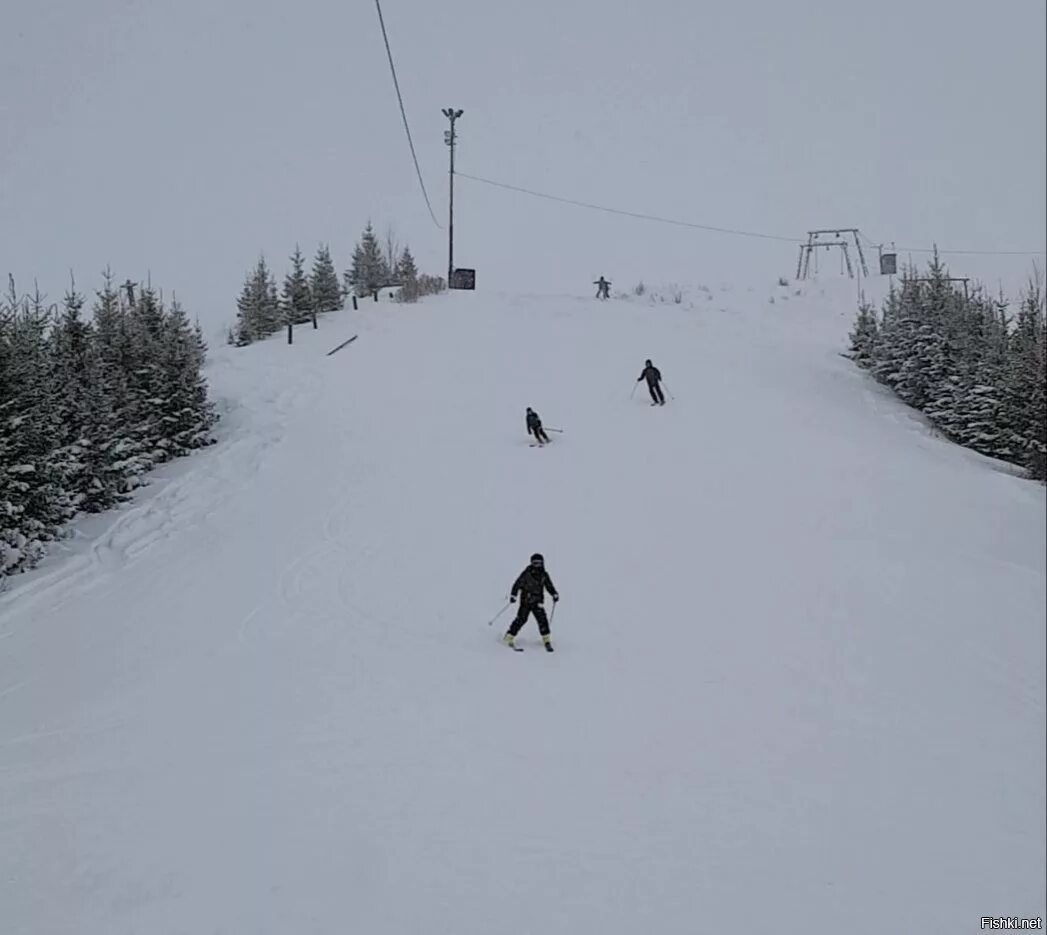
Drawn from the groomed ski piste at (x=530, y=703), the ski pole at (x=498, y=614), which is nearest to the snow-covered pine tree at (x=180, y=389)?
the groomed ski piste at (x=530, y=703)

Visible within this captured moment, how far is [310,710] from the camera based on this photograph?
7461mm

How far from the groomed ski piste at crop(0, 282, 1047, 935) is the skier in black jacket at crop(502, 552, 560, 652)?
31 centimetres

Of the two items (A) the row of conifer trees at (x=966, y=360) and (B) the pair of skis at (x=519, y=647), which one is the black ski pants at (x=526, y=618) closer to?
(B) the pair of skis at (x=519, y=647)

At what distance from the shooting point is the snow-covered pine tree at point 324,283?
30.9 metres

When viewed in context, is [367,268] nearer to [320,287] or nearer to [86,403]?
[320,287]

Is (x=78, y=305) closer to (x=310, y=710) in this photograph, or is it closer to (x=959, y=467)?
(x=310, y=710)

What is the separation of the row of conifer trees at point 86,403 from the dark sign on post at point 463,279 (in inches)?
872

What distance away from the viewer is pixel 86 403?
11.9 meters

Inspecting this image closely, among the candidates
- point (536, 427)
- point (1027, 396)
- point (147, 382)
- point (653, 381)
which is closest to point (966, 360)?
point (653, 381)

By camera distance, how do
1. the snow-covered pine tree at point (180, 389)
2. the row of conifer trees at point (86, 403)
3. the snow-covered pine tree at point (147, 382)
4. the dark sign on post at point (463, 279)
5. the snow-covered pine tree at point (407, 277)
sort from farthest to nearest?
the dark sign on post at point (463, 279), the snow-covered pine tree at point (407, 277), the snow-covered pine tree at point (180, 389), the snow-covered pine tree at point (147, 382), the row of conifer trees at point (86, 403)

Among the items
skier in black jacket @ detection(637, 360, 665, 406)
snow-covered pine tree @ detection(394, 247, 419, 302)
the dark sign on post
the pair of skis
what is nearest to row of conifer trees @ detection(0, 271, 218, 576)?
the pair of skis

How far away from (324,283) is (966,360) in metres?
21.3

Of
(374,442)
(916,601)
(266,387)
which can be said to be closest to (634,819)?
(916,601)

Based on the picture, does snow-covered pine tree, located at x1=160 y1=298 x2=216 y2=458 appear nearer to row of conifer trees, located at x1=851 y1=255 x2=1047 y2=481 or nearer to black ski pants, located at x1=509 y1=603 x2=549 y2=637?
black ski pants, located at x1=509 y1=603 x2=549 y2=637
